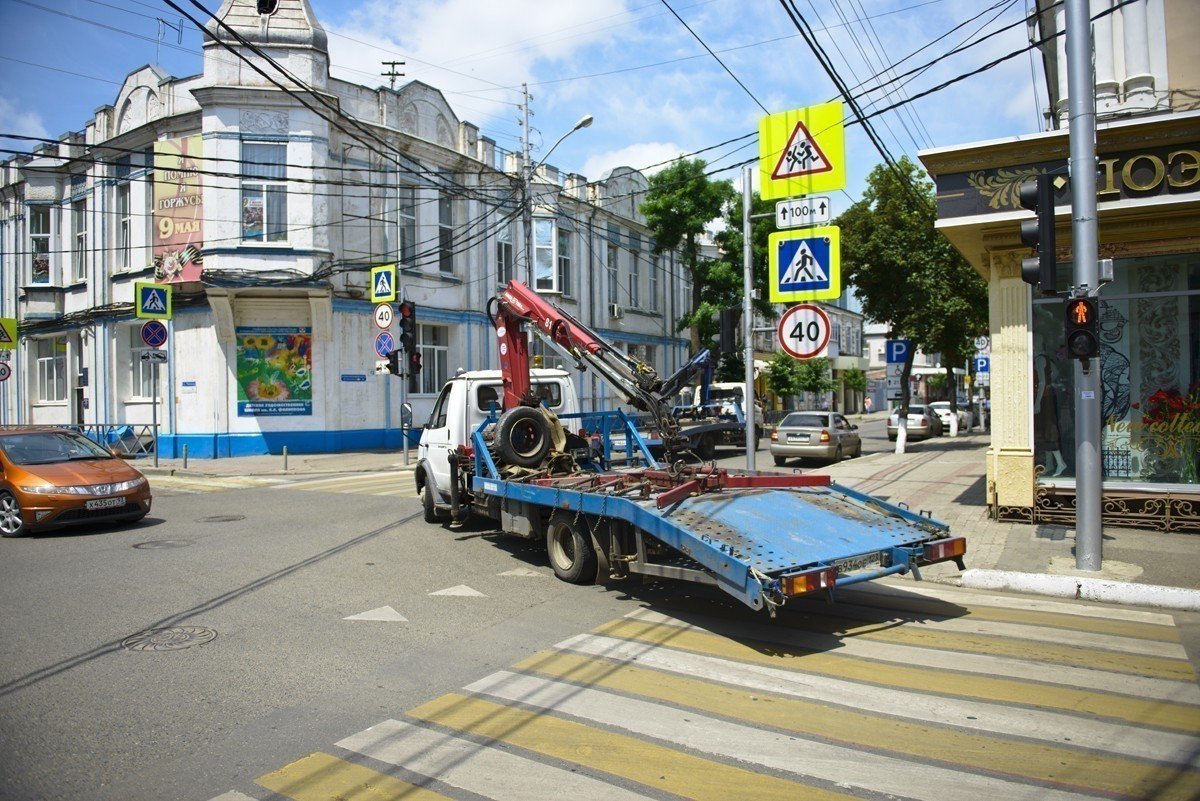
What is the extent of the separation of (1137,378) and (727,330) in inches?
234

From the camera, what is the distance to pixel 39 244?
1248 inches

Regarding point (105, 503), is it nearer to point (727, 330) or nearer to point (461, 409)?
point (461, 409)

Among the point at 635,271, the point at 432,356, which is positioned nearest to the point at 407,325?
the point at 432,356

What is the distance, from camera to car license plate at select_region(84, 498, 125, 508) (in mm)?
11000

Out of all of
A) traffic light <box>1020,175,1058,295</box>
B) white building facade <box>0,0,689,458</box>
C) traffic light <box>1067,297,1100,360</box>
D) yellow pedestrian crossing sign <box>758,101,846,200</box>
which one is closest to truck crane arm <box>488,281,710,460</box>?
yellow pedestrian crossing sign <box>758,101,846,200</box>

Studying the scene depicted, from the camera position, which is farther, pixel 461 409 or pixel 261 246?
pixel 261 246

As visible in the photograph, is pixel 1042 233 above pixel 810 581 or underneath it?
above

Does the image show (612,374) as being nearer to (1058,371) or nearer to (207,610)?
(207,610)

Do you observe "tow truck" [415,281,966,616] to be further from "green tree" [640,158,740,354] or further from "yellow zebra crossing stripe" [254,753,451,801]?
"green tree" [640,158,740,354]

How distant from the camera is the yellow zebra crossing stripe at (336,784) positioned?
12.6 feet

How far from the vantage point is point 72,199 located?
29766mm

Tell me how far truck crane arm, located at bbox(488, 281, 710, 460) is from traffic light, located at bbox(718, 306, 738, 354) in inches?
13.0

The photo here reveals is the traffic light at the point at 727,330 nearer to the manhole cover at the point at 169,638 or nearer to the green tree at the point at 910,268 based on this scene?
the manhole cover at the point at 169,638

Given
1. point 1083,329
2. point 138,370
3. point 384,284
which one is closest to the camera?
point 1083,329
